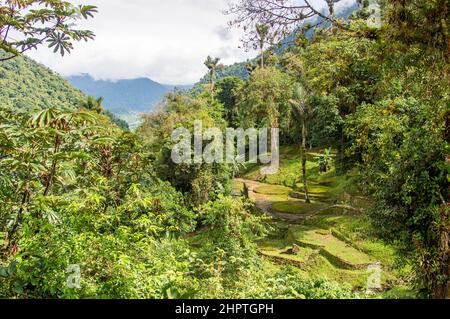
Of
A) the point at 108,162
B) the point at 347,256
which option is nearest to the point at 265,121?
the point at 347,256

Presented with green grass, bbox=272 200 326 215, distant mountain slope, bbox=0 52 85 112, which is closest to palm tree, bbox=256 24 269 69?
green grass, bbox=272 200 326 215

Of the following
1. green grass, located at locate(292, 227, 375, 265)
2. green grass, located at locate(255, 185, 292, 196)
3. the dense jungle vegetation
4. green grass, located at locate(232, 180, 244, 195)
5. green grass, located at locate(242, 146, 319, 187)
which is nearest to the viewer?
the dense jungle vegetation

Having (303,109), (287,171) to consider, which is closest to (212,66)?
(287,171)

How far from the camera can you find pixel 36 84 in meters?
70.8

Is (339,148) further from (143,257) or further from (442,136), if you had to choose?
(143,257)

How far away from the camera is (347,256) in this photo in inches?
518

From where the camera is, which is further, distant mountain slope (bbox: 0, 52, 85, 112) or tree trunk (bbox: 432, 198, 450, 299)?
distant mountain slope (bbox: 0, 52, 85, 112)

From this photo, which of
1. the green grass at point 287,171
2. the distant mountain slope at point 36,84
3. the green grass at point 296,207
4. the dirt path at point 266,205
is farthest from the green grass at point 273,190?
the distant mountain slope at point 36,84

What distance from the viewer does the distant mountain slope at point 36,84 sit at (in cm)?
6106

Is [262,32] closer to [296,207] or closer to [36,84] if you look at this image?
[296,207]

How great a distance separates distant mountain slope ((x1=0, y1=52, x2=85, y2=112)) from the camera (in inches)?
2404

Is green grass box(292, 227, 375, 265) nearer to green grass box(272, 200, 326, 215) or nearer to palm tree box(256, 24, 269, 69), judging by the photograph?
green grass box(272, 200, 326, 215)

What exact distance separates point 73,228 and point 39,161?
0.93m

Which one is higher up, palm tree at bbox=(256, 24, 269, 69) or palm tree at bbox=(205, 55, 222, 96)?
palm tree at bbox=(205, 55, 222, 96)
